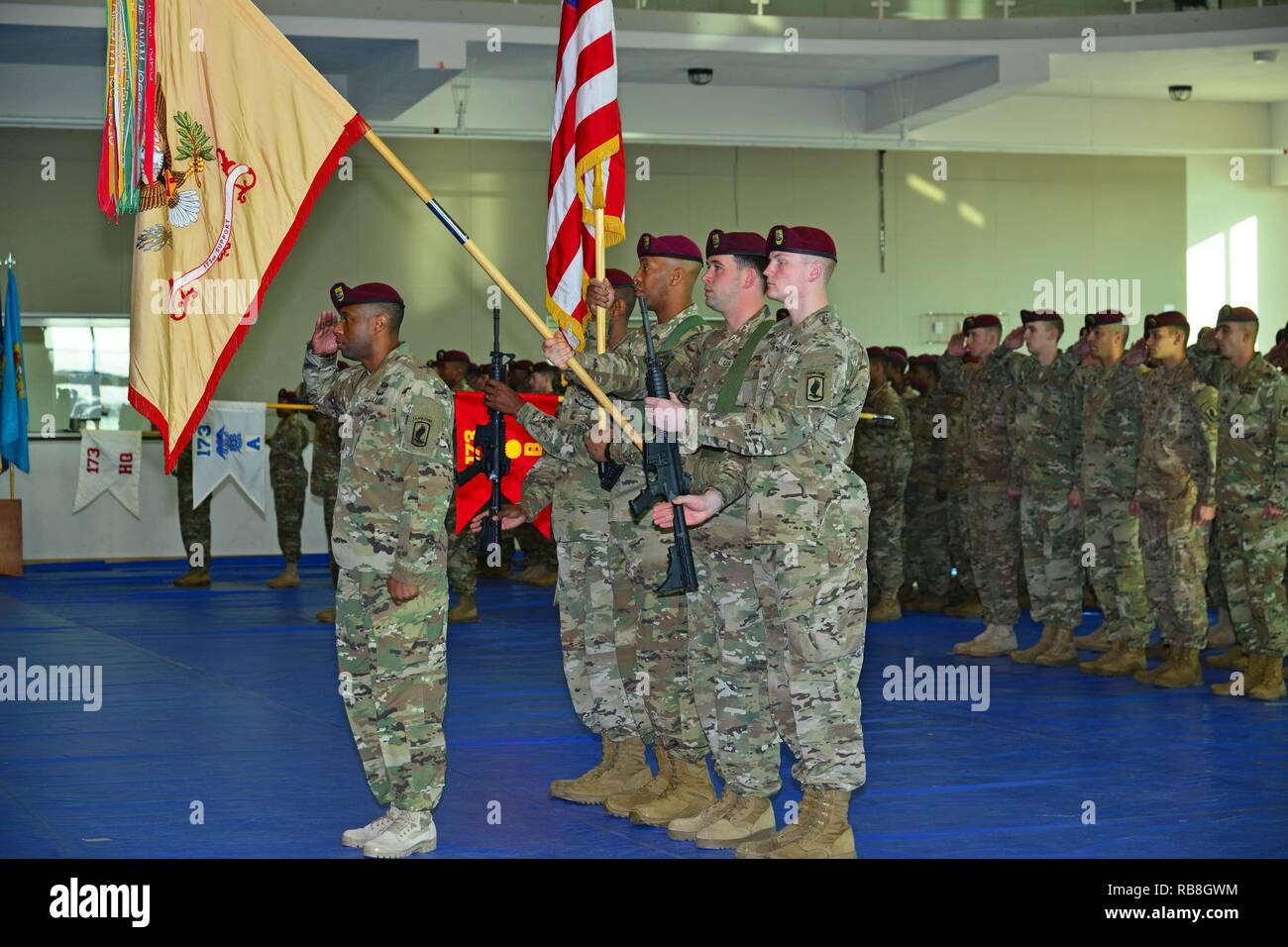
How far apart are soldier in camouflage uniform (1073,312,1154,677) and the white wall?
29.3 feet

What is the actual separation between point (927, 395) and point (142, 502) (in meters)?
8.30

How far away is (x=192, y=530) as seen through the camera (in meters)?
13.5

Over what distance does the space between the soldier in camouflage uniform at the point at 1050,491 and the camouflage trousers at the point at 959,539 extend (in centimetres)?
202

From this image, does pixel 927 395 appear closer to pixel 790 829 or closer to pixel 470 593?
pixel 470 593

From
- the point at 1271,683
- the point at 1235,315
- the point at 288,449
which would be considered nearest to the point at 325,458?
the point at 288,449

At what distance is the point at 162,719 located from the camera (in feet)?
23.4

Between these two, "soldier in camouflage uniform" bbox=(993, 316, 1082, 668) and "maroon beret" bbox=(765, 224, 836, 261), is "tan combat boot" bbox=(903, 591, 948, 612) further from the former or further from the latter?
"maroon beret" bbox=(765, 224, 836, 261)

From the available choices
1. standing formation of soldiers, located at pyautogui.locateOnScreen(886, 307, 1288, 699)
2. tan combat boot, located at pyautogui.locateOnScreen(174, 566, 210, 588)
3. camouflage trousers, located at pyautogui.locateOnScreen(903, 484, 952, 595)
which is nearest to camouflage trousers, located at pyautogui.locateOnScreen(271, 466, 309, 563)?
tan combat boot, located at pyautogui.locateOnScreen(174, 566, 210, 588)

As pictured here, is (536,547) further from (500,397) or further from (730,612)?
(730,612)

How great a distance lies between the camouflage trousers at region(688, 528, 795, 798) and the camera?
4.83m

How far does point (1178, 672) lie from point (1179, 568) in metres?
0.54

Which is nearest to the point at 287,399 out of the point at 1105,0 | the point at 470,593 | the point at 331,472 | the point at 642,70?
the point at 331,472

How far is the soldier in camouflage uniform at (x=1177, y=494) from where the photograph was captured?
7.86 m

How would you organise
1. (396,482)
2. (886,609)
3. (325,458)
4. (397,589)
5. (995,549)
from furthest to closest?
(325,458) < (886,609) < (995,549) < (396,482) < (397,589)
